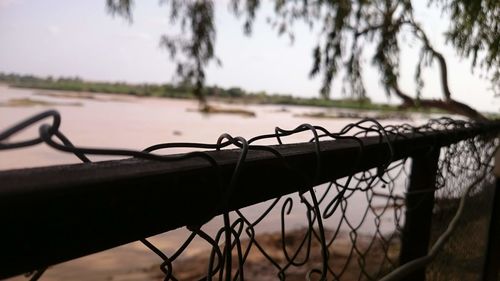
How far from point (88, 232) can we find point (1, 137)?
0.08 metres

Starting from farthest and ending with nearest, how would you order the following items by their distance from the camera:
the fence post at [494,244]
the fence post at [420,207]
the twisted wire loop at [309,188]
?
the fence post at [494,244]
the fence post at [420,207]
the twisted wire loop at [309,188]

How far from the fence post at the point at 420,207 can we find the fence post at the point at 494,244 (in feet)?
2.10

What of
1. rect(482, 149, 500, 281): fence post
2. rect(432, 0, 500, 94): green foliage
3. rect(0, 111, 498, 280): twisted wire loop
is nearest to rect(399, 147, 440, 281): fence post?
rect(0, 111, 498, 280): twisted wire loop

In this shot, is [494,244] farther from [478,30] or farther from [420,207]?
[478,30]

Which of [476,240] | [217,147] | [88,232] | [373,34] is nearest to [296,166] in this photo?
→ [217,147]

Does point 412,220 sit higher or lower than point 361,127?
lower

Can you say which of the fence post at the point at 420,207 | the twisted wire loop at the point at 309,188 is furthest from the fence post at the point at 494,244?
the fence post at the point at 420,207

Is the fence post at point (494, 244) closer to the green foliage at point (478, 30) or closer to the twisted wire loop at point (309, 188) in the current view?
the twisted wire loop at point (309, 188)

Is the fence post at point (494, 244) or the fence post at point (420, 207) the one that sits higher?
the fence post at point (420, 207)

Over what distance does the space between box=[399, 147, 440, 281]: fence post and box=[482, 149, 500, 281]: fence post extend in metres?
0.64

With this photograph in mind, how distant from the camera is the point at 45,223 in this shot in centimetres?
24

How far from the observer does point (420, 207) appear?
0.98 metres

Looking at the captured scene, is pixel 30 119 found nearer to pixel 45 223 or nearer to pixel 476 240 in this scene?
pixel 45 223

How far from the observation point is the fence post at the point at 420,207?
0.95 meters
